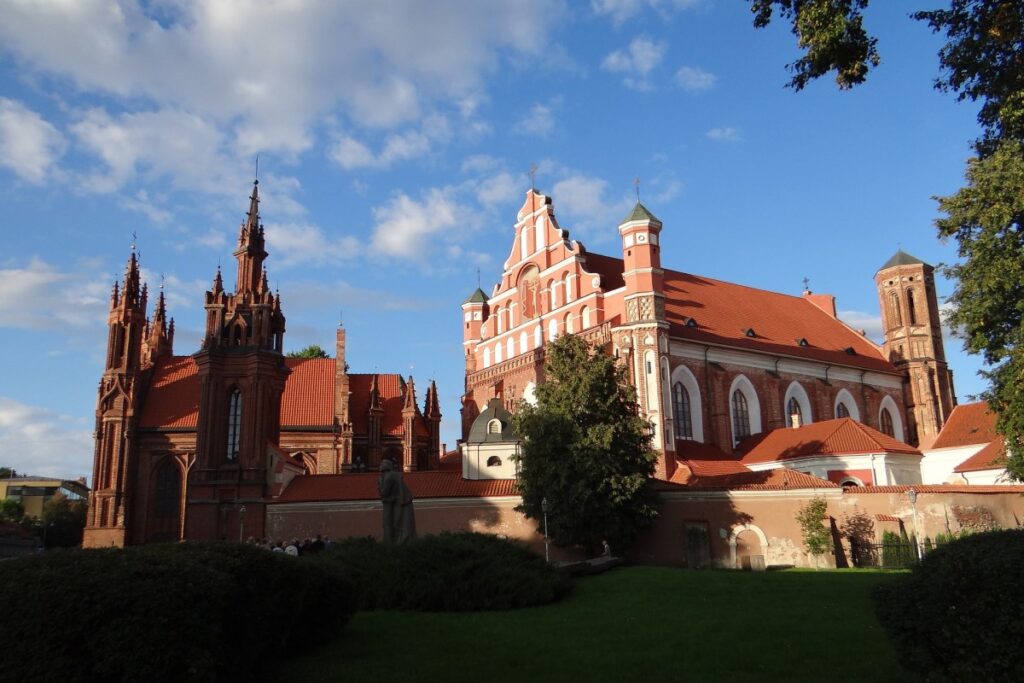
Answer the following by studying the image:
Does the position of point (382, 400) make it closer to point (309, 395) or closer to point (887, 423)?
point (309, 395)

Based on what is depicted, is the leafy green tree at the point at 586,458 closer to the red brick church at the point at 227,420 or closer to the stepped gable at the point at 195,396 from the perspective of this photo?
the red brick church at the point at 227,420

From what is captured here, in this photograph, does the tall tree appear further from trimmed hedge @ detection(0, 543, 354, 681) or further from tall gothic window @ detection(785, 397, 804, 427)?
tall gothic window @ detection(785, 397, 804, 427)

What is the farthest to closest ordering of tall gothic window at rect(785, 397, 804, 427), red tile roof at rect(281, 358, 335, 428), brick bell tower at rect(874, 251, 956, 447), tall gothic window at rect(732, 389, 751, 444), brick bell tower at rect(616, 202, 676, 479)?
1. brick bell tower at rect(874, 251, 956, 447)
2. red tile roof at rect(281, 358, 335, 428)
3. tall gothic window at rect(785, 397, 804, 427)
4. tall gothic window at rect(732, 389, 751, 444)
5. brick bell tower at rect(616, 202, 676, 479)

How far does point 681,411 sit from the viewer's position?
4306 cm

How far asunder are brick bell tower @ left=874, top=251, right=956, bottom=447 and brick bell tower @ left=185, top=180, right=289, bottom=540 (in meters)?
38.2

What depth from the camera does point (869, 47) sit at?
43.4 feet

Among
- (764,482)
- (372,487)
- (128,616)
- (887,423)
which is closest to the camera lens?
(128,616)

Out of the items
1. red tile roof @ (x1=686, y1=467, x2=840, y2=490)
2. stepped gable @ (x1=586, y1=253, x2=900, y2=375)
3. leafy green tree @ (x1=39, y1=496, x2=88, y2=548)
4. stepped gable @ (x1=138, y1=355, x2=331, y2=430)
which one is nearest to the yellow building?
leafy green tree @ (x1=39, y1=496, x2=88, y2=548)

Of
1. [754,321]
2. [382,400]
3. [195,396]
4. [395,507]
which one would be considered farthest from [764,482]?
[195,396]

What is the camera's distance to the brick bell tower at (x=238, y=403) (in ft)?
121

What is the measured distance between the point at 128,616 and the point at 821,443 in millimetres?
37319

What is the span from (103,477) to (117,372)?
585cm

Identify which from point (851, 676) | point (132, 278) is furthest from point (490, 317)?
point (851, 676)

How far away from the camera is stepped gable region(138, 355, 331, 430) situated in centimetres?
4644
